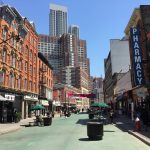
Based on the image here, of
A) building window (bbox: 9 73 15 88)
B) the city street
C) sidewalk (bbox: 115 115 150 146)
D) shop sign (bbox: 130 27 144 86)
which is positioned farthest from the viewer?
building window (bbox: 9 73 15 88)

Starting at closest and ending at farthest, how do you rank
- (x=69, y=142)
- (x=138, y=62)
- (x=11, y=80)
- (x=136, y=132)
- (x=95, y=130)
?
1. (x=69, y=142)
2. (x=95, y=130)
3. (x=136, y=132)
4. (x=138, y=62)
5. (x=11, y=80)

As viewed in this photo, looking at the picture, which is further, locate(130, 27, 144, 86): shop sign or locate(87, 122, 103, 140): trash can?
locate(130, 27, 144, 86): shop sign

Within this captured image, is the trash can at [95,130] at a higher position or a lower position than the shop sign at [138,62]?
lower

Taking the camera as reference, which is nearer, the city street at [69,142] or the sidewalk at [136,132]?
the city street at [69,142]

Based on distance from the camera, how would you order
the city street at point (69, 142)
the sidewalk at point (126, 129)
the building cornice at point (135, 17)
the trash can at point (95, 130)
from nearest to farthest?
the city street at point (69, 142)
the trash can at point (95, 130)
the sidewalk at point (126, 129)
the building cornice at point (135, 17)

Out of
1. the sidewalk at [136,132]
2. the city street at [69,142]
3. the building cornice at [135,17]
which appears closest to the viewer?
the city street at [69,142]

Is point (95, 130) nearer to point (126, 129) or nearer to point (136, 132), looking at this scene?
point (136, 132)

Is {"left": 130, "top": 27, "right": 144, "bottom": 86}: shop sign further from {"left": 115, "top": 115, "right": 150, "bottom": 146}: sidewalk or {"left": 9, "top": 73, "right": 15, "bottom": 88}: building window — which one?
{"left": 9, "top": 73, "right": 15, "bottom": 88}: building window

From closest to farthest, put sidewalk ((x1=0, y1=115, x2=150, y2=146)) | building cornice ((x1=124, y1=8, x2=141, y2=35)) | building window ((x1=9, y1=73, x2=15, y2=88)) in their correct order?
sidewalk ((x1=0, y1=115, x2=150, y2=146)) < building cornice ((x1=124, y1=8, x2=141, y2=35)) < building window ((x1=9, y1=73, x2=15, y2=88))

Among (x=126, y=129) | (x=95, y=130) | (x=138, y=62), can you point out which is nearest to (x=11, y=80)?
(x=138, y=62)

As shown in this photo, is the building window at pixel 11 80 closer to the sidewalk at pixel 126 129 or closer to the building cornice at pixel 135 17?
the sidewalk at pixel 126 129

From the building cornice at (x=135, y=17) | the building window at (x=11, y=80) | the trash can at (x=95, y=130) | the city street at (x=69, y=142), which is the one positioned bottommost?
the city street at (x=69, y=142)

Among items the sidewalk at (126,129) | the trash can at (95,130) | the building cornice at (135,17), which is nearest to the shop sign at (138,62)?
the building cornice at (135,17)

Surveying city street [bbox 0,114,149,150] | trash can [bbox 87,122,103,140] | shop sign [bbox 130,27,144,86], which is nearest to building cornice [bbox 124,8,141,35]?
shop sign [bbox 130,27,144,86]
